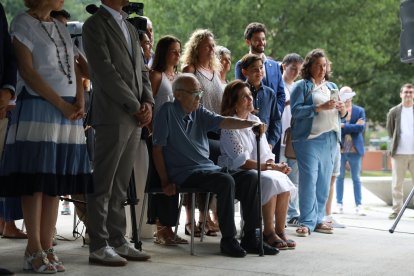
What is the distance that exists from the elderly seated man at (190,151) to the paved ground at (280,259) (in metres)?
0.40

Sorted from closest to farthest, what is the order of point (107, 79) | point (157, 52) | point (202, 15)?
1. point (107, 79)
2. point (157, 52)
3. point (202, 15)

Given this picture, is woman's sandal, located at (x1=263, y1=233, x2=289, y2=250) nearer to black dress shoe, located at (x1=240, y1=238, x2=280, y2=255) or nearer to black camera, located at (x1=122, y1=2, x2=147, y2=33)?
black dress shoe, located at (x1=240, y1=238, x2=280, y2=255)

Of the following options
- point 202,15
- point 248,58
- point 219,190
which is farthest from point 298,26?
point 219,190

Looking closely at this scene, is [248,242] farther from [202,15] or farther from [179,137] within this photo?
[202,15]

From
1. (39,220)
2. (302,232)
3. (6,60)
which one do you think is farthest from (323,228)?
(6,60)

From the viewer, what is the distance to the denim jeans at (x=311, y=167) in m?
8.10

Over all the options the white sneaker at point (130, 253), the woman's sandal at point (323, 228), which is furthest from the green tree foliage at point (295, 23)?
the white sneaker at point (130, 253)

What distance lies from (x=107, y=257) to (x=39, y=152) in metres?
0.87

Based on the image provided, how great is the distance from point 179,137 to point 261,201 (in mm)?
812

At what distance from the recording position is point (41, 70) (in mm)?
5301

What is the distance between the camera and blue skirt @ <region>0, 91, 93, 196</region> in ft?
16.9

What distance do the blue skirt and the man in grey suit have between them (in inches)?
11.3

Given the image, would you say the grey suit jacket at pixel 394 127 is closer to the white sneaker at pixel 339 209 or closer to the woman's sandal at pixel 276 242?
the white sneaker at pixel 339 209

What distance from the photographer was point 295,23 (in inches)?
915
